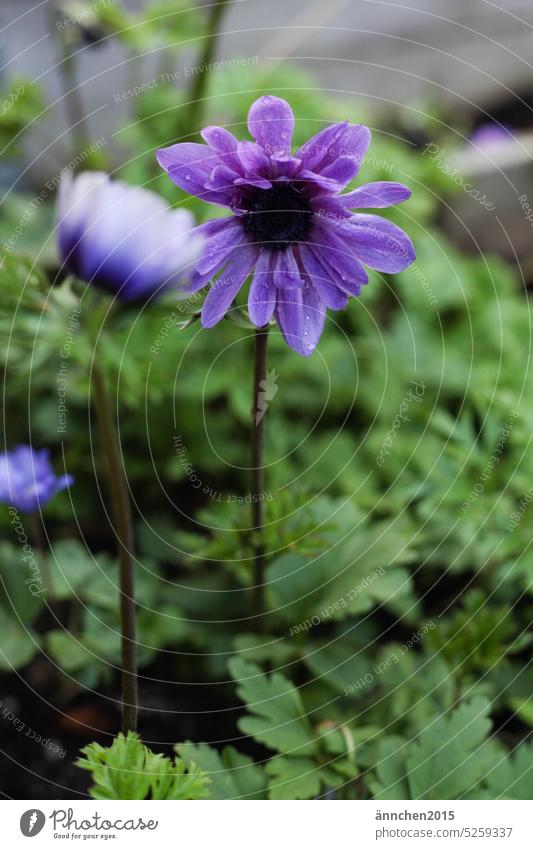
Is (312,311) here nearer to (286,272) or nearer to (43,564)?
(286,272)

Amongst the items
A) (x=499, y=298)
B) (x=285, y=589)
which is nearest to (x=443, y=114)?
(x=499, y=298)

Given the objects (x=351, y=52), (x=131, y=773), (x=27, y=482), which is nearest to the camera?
(x=131, y=773)

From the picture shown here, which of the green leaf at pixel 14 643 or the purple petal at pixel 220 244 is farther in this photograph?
the green leaf at pixel 14 643


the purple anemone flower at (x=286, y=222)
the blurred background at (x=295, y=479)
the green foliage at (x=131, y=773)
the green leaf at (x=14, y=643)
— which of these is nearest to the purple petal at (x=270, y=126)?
the purple anemone flower at (x=286, y=222)
